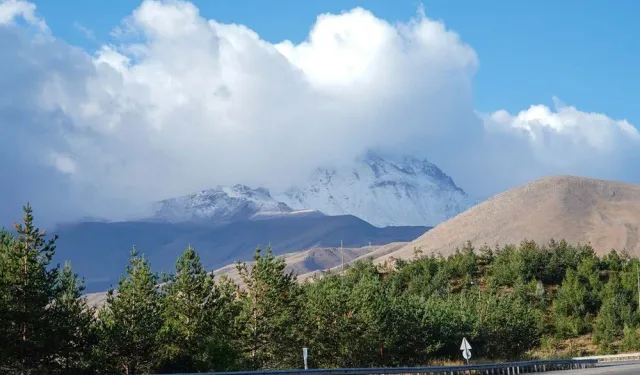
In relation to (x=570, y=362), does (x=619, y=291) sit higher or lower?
higher

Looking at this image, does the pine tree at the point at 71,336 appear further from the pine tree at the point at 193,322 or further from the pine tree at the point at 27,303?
the pine tree at the point at 193,322

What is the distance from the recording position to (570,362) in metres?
60.3

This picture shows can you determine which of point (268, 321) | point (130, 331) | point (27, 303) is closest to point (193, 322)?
point (268, 321)

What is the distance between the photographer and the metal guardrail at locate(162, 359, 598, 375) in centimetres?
3481

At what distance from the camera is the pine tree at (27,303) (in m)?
44.9

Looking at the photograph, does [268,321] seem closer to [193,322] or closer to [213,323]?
[213,323]

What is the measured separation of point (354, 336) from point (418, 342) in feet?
28.2

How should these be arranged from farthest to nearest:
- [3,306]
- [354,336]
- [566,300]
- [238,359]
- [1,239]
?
1. [566,300]
2. [354,336]
3. [238,359]
4. [1,239]
5. [3,306]

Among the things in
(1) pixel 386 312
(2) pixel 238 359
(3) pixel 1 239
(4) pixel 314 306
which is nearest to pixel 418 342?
(1) pixel 386 312

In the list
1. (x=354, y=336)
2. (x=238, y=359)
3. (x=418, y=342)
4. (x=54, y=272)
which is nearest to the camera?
(x=54, y=272)

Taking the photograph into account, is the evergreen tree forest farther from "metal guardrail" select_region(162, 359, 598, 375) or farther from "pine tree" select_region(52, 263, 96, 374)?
"metal guardrail" select_region(162, 359, 598, 375)

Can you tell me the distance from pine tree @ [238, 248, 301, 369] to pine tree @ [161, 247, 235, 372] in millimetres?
2187

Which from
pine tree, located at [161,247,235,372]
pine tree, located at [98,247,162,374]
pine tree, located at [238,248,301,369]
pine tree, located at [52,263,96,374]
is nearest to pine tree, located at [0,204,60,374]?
pine tree, located at [52,263,96,374]

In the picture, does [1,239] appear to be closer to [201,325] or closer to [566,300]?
[201,325]
